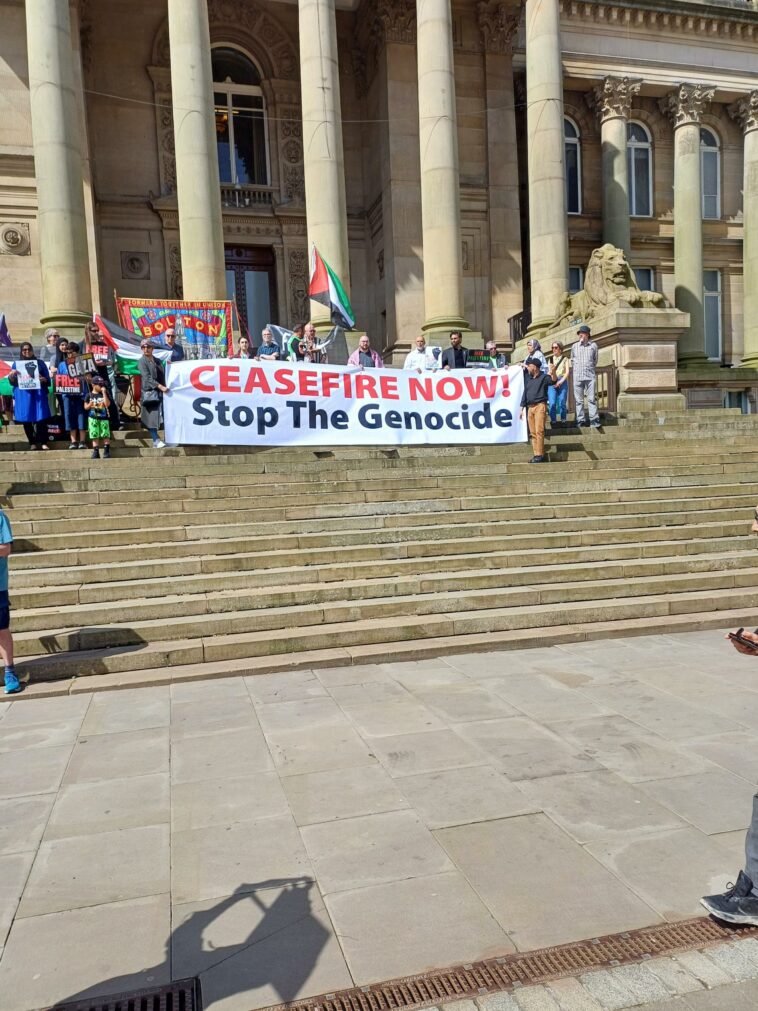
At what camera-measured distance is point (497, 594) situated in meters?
7.95

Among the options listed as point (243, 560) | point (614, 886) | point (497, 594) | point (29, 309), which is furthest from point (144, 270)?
point (614, 886)

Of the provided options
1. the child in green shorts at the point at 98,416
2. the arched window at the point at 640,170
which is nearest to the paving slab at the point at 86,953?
the child in green shorts at the point at 98,416

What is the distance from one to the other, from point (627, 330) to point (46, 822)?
1408 cm

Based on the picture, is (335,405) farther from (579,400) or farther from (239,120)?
(239,120)

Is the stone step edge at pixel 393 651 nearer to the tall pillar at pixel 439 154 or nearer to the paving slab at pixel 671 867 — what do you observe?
the paving slab at pixel 671 867

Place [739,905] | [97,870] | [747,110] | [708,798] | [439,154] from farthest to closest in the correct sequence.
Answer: [747,110] → [439,154] → [708,798] → [97,870] → [739,905]

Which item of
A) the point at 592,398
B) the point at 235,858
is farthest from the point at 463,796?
the point at 592,398

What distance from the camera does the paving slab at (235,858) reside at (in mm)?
3211

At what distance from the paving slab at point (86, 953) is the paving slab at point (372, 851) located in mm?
700

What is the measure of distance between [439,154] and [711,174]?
49.9ft

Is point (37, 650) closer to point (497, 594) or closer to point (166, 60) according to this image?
point (497, 594)

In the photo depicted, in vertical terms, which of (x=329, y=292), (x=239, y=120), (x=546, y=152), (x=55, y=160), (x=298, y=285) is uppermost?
(x=239, y=120)

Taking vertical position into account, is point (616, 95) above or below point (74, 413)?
above

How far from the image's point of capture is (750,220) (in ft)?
88.9
